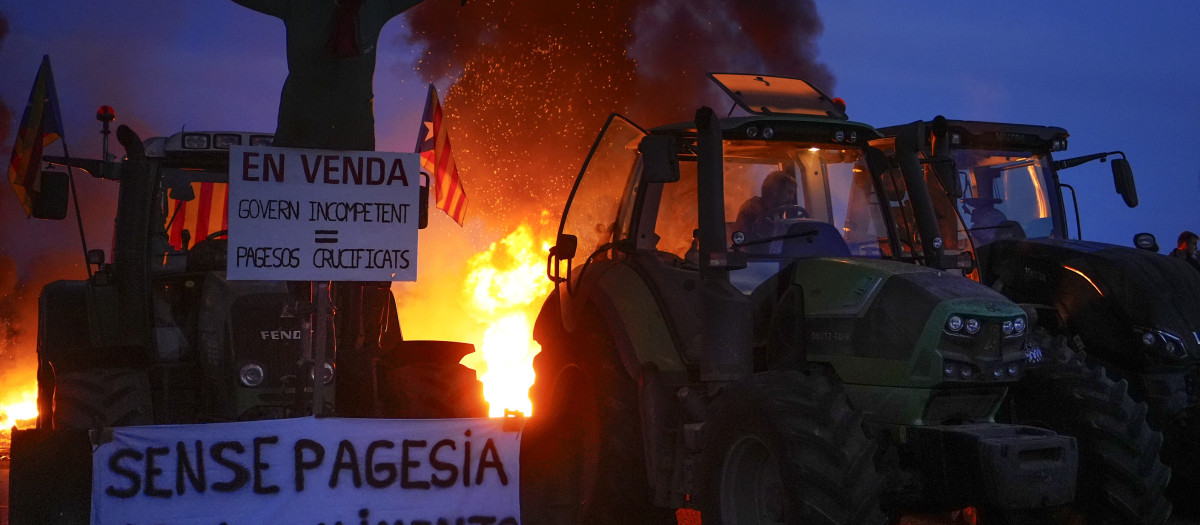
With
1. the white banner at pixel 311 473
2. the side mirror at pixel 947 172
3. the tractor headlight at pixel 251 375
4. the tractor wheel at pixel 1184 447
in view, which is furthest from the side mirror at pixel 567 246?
the tractor wheel at pixel 1184 447

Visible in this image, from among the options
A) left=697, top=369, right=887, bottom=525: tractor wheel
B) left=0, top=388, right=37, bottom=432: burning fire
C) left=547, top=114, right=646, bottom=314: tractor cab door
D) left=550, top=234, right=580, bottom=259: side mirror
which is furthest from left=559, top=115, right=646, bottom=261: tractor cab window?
left=0, top=388, right=37, bottom=432: burning fire

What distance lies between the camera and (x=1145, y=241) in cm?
957

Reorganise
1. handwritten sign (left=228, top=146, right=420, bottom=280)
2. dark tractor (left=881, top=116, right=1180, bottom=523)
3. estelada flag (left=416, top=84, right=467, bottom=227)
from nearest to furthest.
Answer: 1. dark tractor (left=881, top=116, right=1180, bottom=523)
2. handwritten sign (left=228, top=146, right=420, bottom=280)
3. estelada flag (left=416, top=84, right=467, bottom=227)

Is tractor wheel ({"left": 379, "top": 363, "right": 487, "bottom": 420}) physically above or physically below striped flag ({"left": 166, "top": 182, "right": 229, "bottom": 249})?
below

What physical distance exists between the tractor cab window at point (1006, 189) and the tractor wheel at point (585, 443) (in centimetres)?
436

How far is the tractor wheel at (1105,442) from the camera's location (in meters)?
5.88

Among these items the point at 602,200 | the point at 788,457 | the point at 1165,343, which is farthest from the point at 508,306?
the point at 788,457

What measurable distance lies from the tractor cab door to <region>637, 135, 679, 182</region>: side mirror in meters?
→ 0.81

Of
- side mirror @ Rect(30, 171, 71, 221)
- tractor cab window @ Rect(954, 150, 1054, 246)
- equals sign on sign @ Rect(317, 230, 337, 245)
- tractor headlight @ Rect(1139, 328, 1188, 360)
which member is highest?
tractor cab window @ Rect(954, 150, 1054, 246)

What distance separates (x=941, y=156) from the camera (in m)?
7.03

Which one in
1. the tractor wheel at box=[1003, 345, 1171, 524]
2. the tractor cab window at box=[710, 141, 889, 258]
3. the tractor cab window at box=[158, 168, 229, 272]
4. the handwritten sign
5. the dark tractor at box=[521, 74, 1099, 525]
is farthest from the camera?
the tractor cab window at box=[158, 168, 229, 272]

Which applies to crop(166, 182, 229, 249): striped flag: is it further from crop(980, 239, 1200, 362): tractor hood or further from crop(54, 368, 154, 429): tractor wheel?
crop(980, 239, 1200, 362): tractor hood

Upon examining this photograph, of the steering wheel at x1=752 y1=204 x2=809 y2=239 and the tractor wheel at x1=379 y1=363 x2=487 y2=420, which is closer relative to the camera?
the steering wheel at x1=752 y1=204 x2=809 y2=239

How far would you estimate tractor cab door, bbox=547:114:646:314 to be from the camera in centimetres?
754
